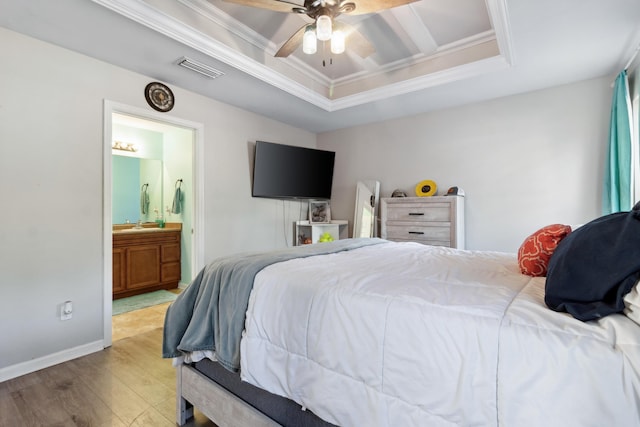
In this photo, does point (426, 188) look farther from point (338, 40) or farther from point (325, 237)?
point (338, 40)

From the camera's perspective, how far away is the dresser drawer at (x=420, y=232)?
11.0 feet

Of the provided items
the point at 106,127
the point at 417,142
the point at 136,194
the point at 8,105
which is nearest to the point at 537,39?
the point at 417,142

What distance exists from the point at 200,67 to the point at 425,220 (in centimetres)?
276

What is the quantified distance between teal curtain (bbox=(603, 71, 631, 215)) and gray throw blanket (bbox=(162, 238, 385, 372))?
2.82 meters

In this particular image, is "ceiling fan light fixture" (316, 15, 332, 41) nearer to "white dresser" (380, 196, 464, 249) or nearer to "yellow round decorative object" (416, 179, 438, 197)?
"white dresser" (380, 196, 464, 249)

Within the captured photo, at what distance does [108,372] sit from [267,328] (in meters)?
1.68

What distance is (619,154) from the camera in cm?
260

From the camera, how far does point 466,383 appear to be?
2.74 ft

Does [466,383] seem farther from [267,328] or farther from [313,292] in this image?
[267,328]

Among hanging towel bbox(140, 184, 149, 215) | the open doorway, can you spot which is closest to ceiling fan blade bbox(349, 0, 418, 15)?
the open doorway

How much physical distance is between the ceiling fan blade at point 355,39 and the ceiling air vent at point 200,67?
4.01 feet

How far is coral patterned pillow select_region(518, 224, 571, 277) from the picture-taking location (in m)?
1.37

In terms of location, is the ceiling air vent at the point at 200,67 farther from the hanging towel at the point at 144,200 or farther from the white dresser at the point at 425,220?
the hanging towel at the point at 144,200

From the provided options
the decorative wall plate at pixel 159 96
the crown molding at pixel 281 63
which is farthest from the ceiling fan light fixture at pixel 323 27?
the decorative wall plate at pixel 159 96
